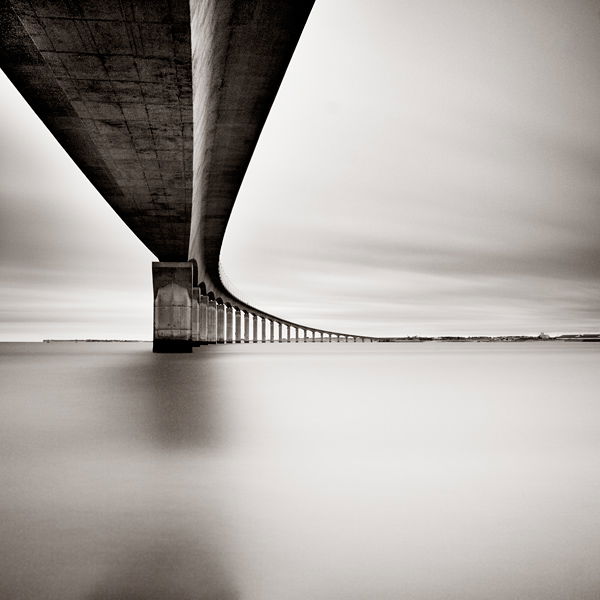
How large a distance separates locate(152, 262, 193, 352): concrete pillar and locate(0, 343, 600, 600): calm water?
27863 millimetres

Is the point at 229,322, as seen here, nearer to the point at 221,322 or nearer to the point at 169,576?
the point at 221,322

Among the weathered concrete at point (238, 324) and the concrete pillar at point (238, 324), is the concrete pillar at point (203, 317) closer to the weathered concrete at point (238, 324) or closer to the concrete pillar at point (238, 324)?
the concrete pillar at point (238, 324)

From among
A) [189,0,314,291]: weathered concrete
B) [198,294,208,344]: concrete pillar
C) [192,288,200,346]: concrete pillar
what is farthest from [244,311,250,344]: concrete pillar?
[189,0,314,291]: weathered concrete

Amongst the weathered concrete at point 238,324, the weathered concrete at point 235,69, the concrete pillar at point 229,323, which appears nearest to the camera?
the weathered concrete at point 235,69

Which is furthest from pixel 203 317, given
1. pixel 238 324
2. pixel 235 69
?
pixel 235 69

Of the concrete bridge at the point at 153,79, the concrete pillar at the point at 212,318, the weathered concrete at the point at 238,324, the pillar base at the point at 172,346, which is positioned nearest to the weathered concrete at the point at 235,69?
the concrete bridge at the point at 153,79

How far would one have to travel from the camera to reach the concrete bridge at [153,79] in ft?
28.1

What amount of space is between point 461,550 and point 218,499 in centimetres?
150

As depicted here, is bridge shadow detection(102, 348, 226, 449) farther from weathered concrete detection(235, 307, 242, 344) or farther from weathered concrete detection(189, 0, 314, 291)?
weathered concrete detection(235, 307, 242, 344)

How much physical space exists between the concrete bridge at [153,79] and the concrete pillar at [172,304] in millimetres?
15494

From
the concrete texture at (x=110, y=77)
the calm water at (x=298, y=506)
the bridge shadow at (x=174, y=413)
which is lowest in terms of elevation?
the bridge shadow at (x=174, y=413)

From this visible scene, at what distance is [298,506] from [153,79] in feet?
27.5

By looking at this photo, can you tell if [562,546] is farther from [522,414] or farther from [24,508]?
[522,414]

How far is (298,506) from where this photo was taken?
11.6 feet
